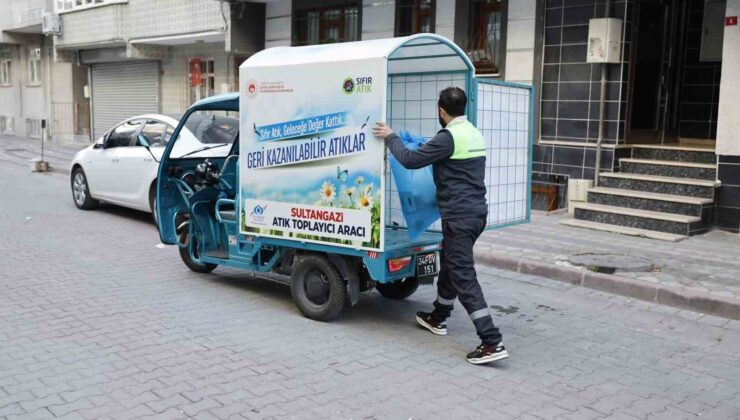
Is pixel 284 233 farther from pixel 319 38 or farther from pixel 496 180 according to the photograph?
pixel 319 38

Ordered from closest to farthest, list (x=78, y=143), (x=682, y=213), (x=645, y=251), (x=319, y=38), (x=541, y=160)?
1. (x=645, y=251)
2. (x=682, y=213)
3. (x=541, y=160)
4. (x=319, y=38)
5. (x=78, y=143)

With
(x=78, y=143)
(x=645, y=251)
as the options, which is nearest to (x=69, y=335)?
(x=645, y=251)

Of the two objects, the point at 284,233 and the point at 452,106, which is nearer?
the point at 452,106

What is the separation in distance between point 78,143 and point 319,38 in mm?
13790

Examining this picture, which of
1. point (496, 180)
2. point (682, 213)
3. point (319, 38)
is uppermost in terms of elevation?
point (319, 38)

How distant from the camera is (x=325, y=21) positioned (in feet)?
51.0

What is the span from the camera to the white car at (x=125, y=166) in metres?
10.5

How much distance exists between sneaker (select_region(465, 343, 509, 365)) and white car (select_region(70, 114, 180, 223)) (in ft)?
20.7

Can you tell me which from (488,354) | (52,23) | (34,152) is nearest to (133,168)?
(488,354)

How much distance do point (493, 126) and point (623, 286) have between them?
2.35 m

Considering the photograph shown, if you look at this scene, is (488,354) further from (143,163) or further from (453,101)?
(143,163)

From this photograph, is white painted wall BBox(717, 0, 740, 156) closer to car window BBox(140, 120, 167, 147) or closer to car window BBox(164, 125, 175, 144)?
car window BBox(164, 125, 175, 144)

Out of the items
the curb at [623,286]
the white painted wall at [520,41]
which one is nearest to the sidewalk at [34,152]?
the white painted wall at [520,41]

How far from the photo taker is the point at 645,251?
341 inches
